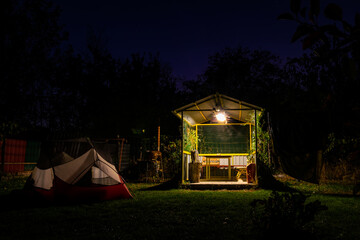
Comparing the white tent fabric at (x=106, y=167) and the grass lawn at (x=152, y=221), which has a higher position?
the white tent fabric at (x=106, y=167)

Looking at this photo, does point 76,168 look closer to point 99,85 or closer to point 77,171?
point 77,171

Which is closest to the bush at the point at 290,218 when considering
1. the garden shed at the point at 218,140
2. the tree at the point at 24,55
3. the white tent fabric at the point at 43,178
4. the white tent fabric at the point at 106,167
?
the white tent fabric at the point at 106,167

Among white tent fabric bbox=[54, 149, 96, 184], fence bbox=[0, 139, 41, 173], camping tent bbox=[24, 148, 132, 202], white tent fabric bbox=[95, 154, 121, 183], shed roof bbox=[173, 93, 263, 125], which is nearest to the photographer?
camping tent bbox=[24, 148, 132, 202]

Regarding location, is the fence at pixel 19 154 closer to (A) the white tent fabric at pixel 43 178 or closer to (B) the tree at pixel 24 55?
(B) the tree at pixel 24 55

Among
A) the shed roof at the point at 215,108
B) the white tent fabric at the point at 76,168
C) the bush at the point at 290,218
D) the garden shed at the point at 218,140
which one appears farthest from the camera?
the garden shed at the point at 218,140

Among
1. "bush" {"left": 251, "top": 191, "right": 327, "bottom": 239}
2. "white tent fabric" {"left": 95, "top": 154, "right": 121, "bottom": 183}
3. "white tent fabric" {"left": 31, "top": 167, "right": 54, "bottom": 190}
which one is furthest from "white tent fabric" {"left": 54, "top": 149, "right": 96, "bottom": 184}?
"bush" {"left": 251, "top": 191, "right": 327, "bottom": 239}

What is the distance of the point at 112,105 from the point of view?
55.4ft

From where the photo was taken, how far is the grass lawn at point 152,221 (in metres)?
3.58

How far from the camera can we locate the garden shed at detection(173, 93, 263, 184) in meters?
9.53

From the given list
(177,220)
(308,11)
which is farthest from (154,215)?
(308,11)

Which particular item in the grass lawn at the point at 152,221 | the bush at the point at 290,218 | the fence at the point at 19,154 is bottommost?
the grass lawn at the point at 152,221

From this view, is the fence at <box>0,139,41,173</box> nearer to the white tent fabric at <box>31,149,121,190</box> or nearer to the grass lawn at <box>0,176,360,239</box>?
the white tent fabric at <box>31,149,121,190</box>

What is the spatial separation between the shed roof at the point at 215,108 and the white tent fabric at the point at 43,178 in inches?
159

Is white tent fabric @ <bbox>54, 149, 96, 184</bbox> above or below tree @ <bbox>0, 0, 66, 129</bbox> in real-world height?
below
